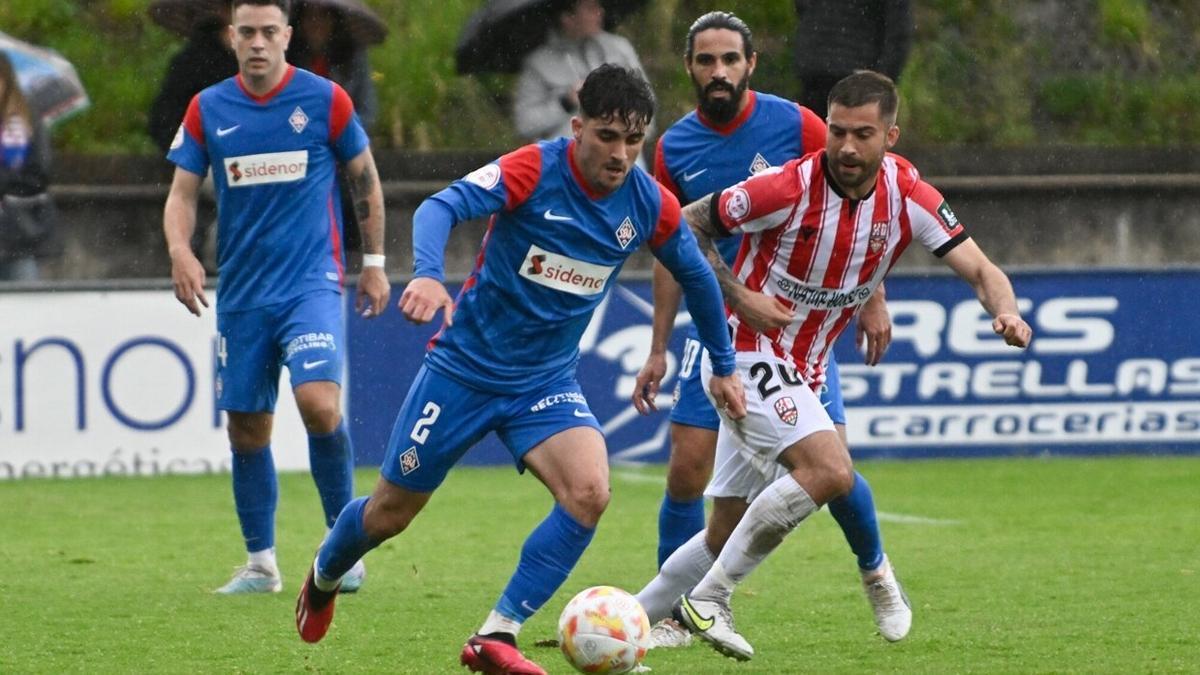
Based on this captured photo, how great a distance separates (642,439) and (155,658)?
5.80m

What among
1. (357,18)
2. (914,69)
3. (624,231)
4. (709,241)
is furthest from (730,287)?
(914,69)

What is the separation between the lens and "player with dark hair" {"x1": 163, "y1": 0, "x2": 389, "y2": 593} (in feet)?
22.3

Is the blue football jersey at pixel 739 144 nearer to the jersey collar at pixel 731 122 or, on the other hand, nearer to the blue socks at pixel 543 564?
the jersey collar at pixel 731 122

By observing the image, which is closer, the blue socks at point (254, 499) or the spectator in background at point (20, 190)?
the blue socks at point (254, 499)

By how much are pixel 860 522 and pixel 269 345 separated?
7.78 ft

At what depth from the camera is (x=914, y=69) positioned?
45.4 ft

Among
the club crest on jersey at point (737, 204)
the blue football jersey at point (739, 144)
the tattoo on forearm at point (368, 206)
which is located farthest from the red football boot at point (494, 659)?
the tattoo on forearm at point (368, 206)

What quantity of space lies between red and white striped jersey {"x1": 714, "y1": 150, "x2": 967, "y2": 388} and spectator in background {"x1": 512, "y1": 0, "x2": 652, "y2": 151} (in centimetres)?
563

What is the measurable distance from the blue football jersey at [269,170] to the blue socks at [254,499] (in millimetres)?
602

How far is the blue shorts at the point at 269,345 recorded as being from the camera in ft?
22.3

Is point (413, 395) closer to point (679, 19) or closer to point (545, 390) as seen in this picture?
point (545, 390)

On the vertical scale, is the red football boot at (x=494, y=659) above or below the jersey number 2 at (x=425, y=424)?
below

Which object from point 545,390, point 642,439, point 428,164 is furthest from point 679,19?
point 545,390

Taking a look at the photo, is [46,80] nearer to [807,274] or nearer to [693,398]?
[693,398]
